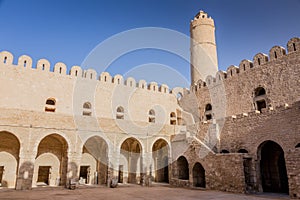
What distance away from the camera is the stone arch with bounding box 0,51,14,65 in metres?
14.7

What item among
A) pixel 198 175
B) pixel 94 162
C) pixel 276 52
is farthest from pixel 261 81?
pixel 94 162

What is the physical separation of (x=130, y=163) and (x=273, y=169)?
363 inches

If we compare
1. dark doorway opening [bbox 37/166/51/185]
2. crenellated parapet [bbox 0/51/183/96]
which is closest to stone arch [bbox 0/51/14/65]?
crenellated parapet [bbox 0/51/183/96]

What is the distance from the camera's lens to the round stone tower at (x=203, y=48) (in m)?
20.8

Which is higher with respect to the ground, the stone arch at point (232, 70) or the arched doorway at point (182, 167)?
the stone arch at point (232, 70)

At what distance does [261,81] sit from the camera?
14.2m

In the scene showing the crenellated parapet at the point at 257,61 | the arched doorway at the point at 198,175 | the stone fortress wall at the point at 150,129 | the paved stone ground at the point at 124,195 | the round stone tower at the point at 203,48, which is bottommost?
the paved stone ground at the point at 124,195

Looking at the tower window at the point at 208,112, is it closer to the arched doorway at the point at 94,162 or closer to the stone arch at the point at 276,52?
the stone arch at the point at 276,52

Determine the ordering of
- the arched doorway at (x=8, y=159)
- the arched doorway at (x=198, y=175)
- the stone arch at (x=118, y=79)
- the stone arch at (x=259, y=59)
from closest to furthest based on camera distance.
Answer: the arched doorway at (x=8, y=159), the arched doorway at (x=198, y=175), the stone arch at (x=259, y=59), the stone arch at (x=118, y=79)

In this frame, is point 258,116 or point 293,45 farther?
point 293,45

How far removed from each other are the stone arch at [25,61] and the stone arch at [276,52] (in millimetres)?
15874

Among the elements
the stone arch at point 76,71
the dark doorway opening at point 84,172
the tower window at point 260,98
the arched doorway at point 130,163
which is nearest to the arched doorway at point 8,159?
the dark doorway opening at point 84,172

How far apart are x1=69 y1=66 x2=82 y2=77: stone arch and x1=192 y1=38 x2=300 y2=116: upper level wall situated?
32.8ft

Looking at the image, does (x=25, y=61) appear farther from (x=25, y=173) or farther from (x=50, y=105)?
(x=25, y=173)
